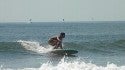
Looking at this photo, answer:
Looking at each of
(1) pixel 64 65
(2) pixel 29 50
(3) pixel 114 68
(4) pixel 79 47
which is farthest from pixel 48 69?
(4) pixel 79 47

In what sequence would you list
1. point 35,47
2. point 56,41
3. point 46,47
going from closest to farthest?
1. point 56,41
2. point 46,47
3. point 35,47

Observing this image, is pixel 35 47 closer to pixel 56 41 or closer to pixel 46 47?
pixel 46 47

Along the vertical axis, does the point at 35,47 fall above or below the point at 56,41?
below

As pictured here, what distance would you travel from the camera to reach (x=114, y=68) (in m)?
20.1

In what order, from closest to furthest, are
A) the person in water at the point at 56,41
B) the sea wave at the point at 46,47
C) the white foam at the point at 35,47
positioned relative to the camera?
the person in water at the point at 56,41 → the white foam at the point at 35,47 → the sea wave at the point at 46,47

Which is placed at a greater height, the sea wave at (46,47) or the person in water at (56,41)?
the person in water at (56,41)

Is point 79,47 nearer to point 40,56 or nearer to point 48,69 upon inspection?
point 40,56

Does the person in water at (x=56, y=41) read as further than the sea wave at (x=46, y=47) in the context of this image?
No

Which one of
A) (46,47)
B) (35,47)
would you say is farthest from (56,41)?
(35,47)

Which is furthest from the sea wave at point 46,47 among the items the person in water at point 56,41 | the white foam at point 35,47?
the person in water at point 56,41

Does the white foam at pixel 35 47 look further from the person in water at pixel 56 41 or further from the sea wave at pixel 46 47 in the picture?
the person in water at pixel 56 41

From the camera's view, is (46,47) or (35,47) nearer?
(46,47)

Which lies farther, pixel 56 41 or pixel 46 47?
pixel 46 47

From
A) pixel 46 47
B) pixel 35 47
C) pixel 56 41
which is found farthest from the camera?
pixel 35 47
